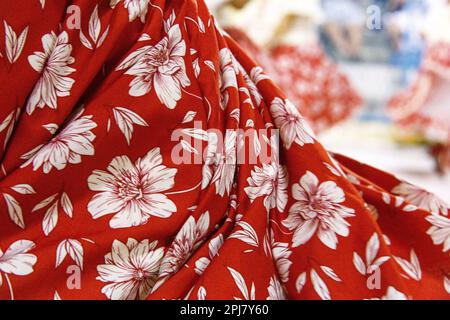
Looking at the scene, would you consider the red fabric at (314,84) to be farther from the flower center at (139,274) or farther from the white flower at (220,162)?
the flower center at (139,274)

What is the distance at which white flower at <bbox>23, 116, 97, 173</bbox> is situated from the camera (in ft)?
2.04

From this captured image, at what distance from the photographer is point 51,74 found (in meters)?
0.64

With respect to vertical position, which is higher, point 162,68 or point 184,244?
point 162,68

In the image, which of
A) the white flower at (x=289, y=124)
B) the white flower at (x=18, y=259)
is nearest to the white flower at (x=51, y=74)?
the white flower at (x=18, y=259)

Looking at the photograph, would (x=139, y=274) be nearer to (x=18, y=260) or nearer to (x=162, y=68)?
(x=18, y=260)

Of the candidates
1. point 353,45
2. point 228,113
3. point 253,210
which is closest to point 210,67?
point 228,113

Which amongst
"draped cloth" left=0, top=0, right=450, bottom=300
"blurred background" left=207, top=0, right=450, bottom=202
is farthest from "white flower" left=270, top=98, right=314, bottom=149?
"blurred background" left=207, top=0, right=450, bottom=202

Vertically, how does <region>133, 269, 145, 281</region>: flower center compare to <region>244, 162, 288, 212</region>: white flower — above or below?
below

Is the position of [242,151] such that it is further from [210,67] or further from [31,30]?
[31,30]

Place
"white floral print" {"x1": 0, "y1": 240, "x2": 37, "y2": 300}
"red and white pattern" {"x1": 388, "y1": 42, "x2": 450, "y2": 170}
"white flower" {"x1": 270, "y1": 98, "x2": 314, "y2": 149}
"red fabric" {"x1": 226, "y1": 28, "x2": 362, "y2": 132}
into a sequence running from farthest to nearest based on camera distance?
1. "red and white pattern" {"x1": 388, "y1": 42, "x2": 450, "y2": 170}
2. "red fabric" {"x1": 226, "y1": 28, "x2": 362, "y2": 132}
3. "white flower" {"x1": 270, "y1": 98, "x2": 314, "y2": 149}
4. "white floral print" {"x1": 0, "y1": 240, "x2": 37, "y2": 300}

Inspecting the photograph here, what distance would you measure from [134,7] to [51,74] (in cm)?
13

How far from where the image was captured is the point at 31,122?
0.63 metres

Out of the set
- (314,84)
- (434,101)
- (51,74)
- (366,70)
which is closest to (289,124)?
(51,74)

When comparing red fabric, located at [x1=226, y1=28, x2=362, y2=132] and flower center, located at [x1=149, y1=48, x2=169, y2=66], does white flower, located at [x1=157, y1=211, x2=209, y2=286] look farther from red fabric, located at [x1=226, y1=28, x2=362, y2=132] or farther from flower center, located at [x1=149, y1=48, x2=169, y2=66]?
red fabric, located at [x1=226, y1=28, x2=362, y2=132]
